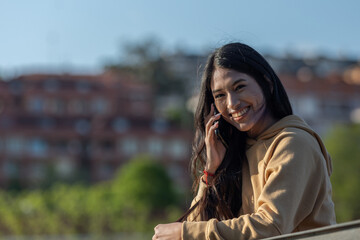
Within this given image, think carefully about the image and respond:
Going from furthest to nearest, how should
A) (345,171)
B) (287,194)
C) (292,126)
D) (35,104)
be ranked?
(35,104) < (345,171) < (292,126) < (287,194)

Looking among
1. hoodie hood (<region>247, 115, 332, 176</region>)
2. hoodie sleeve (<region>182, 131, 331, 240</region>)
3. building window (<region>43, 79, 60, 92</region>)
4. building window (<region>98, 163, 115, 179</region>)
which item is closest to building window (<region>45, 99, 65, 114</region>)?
building window (<region>43, 79, 60, 92</region>)

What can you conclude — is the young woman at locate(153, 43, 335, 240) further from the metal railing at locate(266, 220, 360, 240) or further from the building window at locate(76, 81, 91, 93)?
the building window at locate(76, 81, 91, 93)

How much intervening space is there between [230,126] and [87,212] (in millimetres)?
19305

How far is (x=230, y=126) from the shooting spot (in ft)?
7.18

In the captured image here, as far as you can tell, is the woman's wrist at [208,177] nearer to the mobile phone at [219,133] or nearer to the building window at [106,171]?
the mobile phone at [219,133]

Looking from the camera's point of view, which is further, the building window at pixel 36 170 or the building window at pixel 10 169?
the building window at pixel 10 169

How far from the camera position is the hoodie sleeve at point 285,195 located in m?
1.74

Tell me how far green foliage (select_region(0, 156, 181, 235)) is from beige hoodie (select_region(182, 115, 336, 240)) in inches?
743

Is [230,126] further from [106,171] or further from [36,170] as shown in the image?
[36,170]

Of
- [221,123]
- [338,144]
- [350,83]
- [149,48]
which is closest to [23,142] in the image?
[149,48]

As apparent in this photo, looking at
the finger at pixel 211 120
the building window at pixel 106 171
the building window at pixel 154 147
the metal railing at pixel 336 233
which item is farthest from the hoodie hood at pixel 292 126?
the building window at pixel 154 147

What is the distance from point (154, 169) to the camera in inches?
1051

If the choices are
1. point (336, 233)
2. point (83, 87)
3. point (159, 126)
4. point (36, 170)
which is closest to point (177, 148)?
point (159, 126)

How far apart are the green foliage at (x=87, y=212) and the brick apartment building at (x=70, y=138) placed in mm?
14415
